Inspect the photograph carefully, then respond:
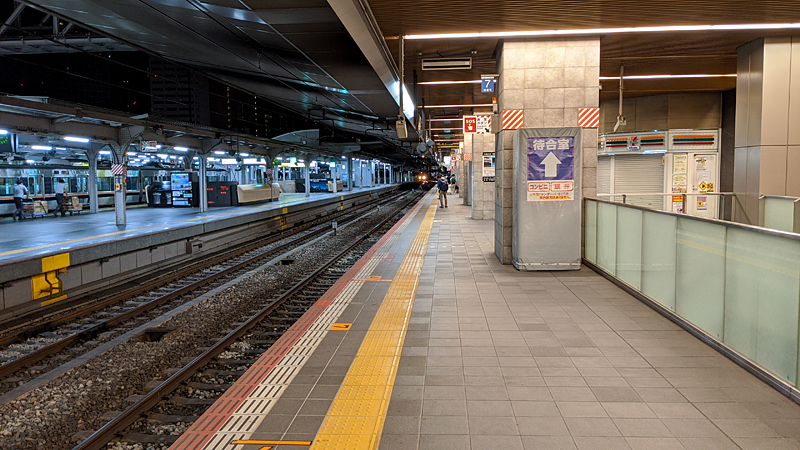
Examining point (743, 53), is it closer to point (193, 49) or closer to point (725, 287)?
point (725, 287)

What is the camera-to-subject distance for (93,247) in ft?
34.7

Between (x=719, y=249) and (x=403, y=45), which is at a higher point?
(x=403, y=45)

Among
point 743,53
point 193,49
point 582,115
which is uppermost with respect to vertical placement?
point 193,49

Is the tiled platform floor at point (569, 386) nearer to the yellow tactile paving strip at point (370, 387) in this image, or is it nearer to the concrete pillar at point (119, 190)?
the yellow tactile paving strip at point (370, 387)

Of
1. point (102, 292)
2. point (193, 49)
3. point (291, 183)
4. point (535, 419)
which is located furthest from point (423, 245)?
point (291, 183)

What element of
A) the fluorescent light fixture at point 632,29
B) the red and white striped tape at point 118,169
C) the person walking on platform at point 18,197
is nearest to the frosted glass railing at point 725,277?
the fluorescent light fixture at point 632,29

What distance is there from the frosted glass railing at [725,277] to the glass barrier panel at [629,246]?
14 millimetres

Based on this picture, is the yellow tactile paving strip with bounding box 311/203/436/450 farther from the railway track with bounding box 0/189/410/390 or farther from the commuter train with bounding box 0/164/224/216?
the commuter train with bounding box 0/164/224/216

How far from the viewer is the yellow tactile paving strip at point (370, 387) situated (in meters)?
3.36

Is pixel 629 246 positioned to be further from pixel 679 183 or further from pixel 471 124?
pixel 471 124

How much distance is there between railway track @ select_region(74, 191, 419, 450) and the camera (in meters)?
4.04

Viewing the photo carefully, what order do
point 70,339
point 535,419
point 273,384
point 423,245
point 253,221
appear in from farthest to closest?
point 253,221
point 423,245
point 70,339
point 273,384
point 535,419

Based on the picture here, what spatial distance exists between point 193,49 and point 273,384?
18969 mm

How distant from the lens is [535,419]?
3.57 metres
